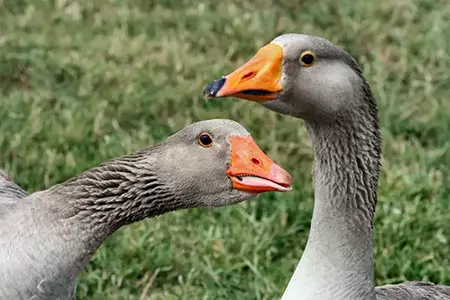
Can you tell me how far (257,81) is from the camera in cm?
326

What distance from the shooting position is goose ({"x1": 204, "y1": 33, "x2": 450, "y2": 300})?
3312 mm

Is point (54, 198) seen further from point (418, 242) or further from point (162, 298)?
point (418, 242)

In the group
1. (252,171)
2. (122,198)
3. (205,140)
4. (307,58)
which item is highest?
(307,58)

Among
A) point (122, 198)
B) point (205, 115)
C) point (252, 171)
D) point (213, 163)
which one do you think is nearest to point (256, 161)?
point (252, 171)

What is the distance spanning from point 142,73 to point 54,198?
10.2 ft

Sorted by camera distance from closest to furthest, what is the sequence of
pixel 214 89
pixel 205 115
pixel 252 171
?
pixel 214 89 → pixel 252 171 → pixel 205 115

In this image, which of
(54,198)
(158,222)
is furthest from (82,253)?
(158,222)

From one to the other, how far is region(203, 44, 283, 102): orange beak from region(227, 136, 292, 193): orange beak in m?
0.21

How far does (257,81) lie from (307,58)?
23cm

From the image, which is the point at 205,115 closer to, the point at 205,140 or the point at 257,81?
the point at 205,140

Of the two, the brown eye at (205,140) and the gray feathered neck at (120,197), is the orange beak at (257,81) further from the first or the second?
the gray feathered neck at (120,197)

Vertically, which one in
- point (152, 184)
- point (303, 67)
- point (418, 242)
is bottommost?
point (418, 242)

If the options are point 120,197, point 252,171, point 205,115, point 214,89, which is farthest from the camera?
point 205,115

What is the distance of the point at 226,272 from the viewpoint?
15.8ft
